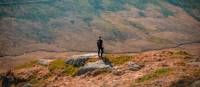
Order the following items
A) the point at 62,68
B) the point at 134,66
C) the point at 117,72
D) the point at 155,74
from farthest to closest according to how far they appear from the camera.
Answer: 1. the point at 62,68
2. the point at 134,66
3. the point at 117,72
4. the point at 155,74

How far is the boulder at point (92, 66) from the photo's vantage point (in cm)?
3002

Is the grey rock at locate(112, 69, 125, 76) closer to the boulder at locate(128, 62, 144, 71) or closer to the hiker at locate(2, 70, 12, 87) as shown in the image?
the boulder at locate(128, 62, 144, 71)

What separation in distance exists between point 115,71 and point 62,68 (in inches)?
242

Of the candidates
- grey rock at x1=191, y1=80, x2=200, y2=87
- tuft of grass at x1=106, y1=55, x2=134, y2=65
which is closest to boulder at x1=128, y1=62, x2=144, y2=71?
tuft of grass at x1=106, y1=55, x2=134, y2=65

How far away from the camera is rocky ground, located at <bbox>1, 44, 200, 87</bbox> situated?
25516 millimetres

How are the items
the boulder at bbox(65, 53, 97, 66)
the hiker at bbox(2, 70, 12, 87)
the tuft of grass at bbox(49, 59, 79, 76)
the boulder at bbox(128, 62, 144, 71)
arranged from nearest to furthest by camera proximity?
the boulder at bbox(128, 62, 144, 71)
the tuft of grass at bbox(49, 59, 79, 76)
the boulder at bbox(65, 53, 97, 66)
the hiker at bbox(2, 70, 12, 87)

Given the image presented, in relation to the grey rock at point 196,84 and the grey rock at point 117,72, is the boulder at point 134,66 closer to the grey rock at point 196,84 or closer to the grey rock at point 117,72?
the grey rock at point 117,72

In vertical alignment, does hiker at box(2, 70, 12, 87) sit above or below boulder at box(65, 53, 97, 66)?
below

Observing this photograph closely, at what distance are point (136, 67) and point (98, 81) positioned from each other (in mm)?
3478

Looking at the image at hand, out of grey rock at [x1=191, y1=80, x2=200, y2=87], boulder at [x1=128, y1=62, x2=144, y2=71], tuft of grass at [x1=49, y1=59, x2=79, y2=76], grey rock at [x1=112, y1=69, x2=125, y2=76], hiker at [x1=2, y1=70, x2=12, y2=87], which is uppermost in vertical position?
grey rock at [x1=191, y1=80, x2=200, y2=87]

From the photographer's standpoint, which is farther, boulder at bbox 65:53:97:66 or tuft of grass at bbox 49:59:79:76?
boulder at bbox 65:53:97:66

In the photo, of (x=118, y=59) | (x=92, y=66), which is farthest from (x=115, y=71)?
(x=118, y=59)

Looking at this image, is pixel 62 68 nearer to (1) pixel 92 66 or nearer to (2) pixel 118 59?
(1) pixel 92 66

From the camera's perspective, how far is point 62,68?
32.5m
